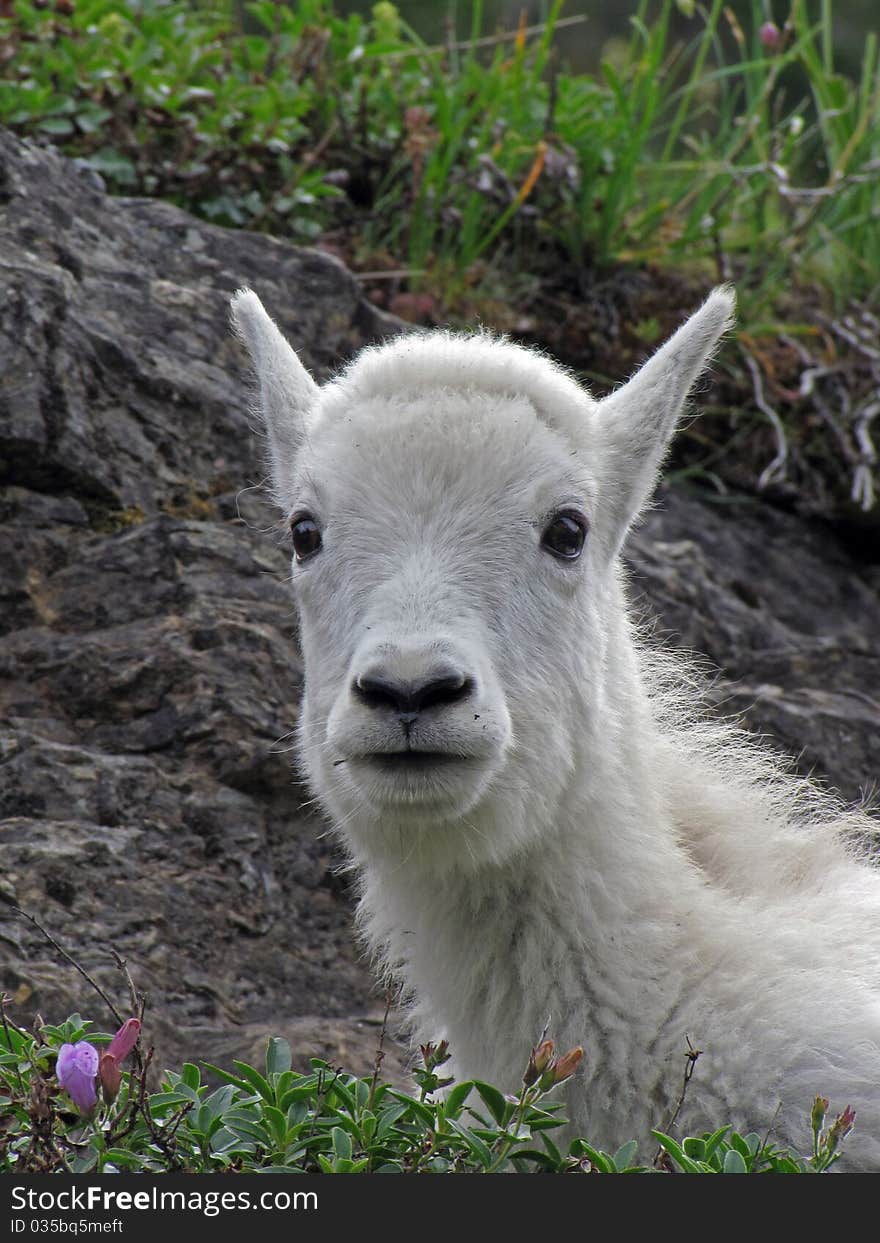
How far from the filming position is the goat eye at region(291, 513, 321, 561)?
4863 millimetres

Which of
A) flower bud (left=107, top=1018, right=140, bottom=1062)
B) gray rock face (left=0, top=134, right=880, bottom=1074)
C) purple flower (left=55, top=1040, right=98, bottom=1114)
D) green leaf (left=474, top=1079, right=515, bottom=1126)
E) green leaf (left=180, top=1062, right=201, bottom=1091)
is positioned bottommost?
gray rock face (left=0, top=134, right=880, bottom=1074)

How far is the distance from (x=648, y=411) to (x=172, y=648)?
6.93ft

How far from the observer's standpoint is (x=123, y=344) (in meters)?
6.86

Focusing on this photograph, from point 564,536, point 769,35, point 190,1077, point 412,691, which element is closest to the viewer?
point 190,1077

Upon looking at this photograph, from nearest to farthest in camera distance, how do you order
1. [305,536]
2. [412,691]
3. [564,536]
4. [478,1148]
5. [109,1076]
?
[109,1076] → [478,1148] → [412,691] → [564,536] → [305,536]

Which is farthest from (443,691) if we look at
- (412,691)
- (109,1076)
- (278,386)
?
(278,386)

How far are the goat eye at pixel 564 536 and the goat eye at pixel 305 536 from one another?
2.28 feet

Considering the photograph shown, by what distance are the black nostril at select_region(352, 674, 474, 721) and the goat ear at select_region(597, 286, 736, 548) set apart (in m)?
1.33

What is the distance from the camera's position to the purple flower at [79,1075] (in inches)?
127

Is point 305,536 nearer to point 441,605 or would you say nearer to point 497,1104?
point 441,605

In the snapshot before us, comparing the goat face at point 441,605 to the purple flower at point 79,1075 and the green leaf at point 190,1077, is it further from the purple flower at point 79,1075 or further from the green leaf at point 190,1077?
the purple flower at point 79,1075

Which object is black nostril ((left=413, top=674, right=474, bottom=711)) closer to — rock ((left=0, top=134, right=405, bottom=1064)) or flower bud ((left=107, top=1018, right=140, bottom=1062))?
flower bud ((left=107, top=1018, right=140, bottom=1062))

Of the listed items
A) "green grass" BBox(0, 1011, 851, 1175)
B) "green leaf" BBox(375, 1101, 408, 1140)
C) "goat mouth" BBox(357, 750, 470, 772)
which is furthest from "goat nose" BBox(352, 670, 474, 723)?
"green leaf" BBox(375, 1101, 408, 1140)

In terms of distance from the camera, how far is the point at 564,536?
186 inches
